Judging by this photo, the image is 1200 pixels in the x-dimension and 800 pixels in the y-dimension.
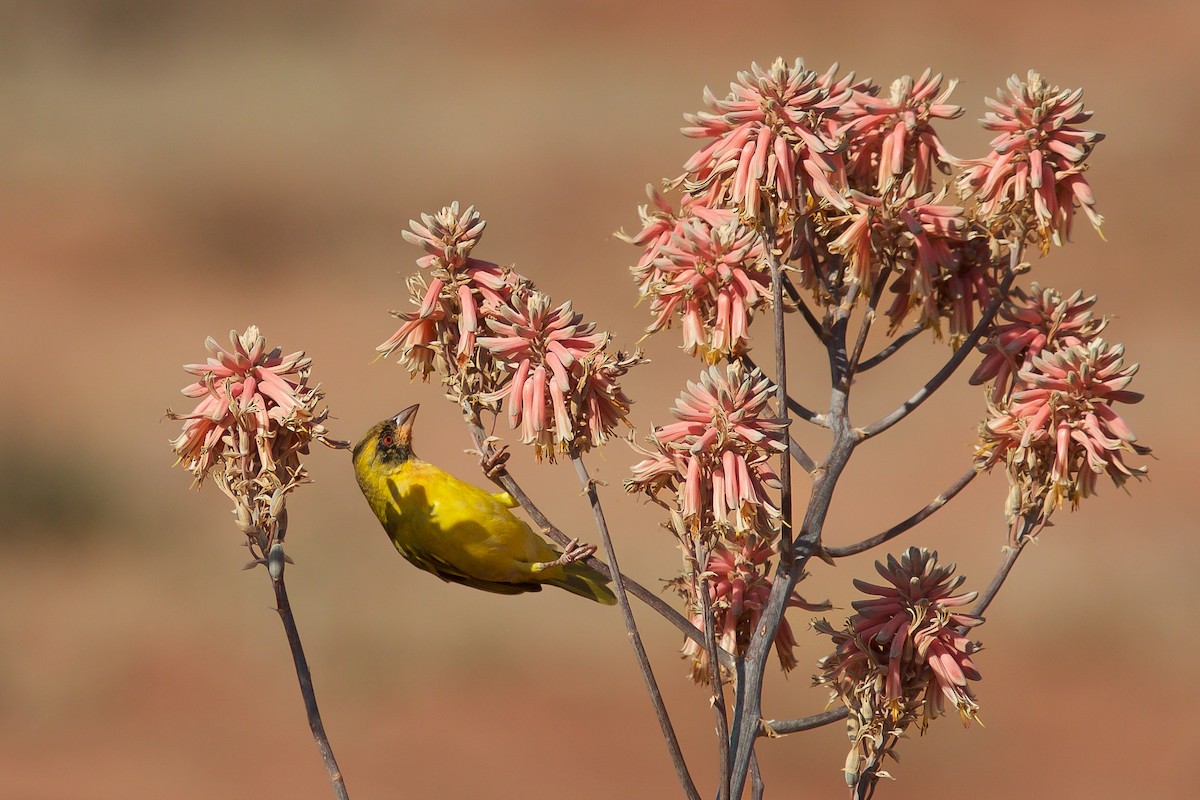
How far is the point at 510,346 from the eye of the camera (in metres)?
2.25

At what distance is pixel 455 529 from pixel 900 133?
75.5 inches

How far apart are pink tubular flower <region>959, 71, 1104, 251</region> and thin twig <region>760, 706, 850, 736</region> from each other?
3.34 feet

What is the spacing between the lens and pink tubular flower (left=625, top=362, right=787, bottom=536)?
2.17 metres

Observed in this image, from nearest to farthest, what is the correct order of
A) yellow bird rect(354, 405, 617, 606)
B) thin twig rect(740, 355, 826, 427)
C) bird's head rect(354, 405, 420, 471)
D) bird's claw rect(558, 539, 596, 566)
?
thin twig rect(740, 355, 826, 427)
bird's claw rect(558, 539, 596, 566)
yellow bird rect(354, 405, 617, 606)
bird's head rect(354, 405, 420, 471)

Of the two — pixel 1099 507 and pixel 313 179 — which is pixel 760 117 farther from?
pixel 313 179

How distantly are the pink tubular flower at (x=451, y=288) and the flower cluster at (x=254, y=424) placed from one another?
0.67ft

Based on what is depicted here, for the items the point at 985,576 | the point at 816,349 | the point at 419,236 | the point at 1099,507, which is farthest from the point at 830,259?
the point at 816,349

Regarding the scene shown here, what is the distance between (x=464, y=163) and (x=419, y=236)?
61.0 ft

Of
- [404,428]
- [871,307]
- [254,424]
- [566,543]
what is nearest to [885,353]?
[871,307]

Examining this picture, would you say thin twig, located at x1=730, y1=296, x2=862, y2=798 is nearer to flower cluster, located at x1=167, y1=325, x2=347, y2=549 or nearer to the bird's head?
flower cluster, located at x1=167, y1=325, x2=347, y2=549

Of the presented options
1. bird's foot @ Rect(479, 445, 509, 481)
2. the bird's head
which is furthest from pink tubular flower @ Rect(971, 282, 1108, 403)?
the bird's head

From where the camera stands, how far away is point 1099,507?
46.7 ft

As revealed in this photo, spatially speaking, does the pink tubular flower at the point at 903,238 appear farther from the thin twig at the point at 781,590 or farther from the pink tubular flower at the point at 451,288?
the pink tubular flower at the point at 451,288

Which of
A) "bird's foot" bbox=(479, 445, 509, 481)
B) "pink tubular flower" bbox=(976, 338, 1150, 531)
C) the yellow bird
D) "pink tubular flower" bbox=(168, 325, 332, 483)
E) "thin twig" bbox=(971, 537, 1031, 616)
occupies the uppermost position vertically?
the yellow bird
